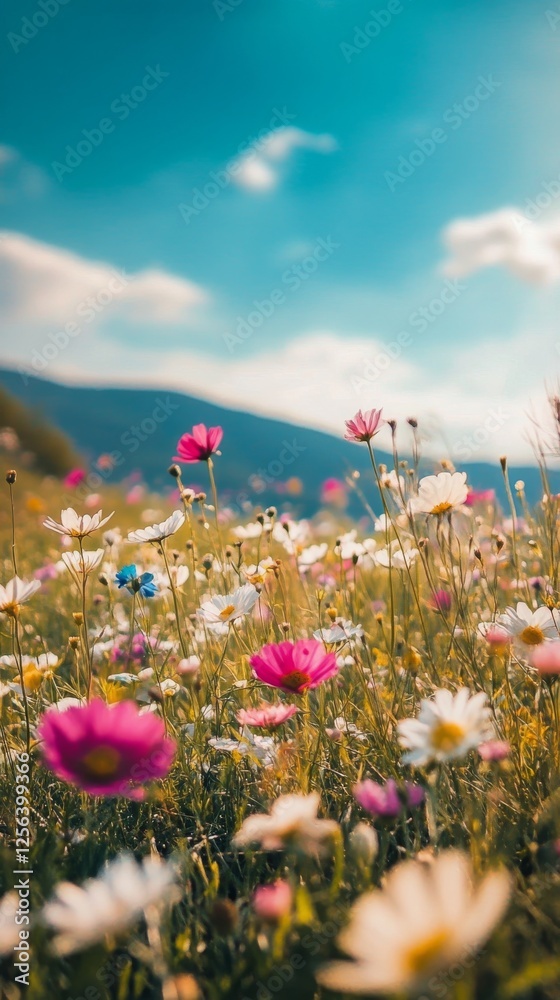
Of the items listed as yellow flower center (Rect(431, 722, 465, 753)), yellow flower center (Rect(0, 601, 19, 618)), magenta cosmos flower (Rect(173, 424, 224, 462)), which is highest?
magenta cosmos flower (Rect(173, 424, 224, 462))

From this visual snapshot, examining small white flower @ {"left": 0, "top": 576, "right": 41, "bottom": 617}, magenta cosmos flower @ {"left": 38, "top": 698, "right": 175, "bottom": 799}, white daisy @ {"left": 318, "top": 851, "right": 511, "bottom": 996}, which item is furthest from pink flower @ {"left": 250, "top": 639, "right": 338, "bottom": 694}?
white daisy @ {"left": 318, "top": 851, "right": 511, "bottom": 996}

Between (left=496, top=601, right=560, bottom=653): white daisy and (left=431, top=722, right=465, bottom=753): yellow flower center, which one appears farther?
(left=496, top=601, right=560, bottom=653): white daisy

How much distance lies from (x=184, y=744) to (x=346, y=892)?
520 millimetres

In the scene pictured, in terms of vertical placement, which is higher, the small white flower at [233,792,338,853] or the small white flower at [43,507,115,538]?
the small white flower at [43,507,115,538]

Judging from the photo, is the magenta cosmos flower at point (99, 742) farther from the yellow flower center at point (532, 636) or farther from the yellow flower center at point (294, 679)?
the yellow flower center at point (532, 636)

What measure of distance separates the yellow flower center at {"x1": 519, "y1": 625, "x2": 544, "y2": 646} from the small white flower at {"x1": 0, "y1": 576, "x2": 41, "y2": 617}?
2.80 ft

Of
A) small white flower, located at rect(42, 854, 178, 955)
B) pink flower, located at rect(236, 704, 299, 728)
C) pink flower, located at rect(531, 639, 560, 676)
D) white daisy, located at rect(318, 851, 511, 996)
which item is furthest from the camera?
pink flower, located at rect(236, 704, 299, 728)

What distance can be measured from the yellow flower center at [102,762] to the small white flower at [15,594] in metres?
0.43

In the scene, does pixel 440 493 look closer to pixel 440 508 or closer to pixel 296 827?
pixel 440 508

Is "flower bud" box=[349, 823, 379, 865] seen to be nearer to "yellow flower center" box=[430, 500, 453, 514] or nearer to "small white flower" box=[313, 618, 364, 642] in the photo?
"small white flower" box=[313, 618, 364, 642]

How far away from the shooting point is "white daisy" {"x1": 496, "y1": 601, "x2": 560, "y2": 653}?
117 cm

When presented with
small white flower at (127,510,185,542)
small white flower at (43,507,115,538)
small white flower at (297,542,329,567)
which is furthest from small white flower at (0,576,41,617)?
small white flower at (297,542,329,567)

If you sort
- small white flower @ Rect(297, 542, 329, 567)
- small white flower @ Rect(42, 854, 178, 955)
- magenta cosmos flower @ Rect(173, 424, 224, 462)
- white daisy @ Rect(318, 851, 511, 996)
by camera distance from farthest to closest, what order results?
small white flower @ Rect(297, 542, 329, 567), magenta cosmos flower @ Rect(173, 424, 224, 462), small white flower @ Rect(42, 854, 178, 955), white daisy @ Rect(318, 851, 511, 996)

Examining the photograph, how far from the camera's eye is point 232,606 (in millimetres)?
1311
